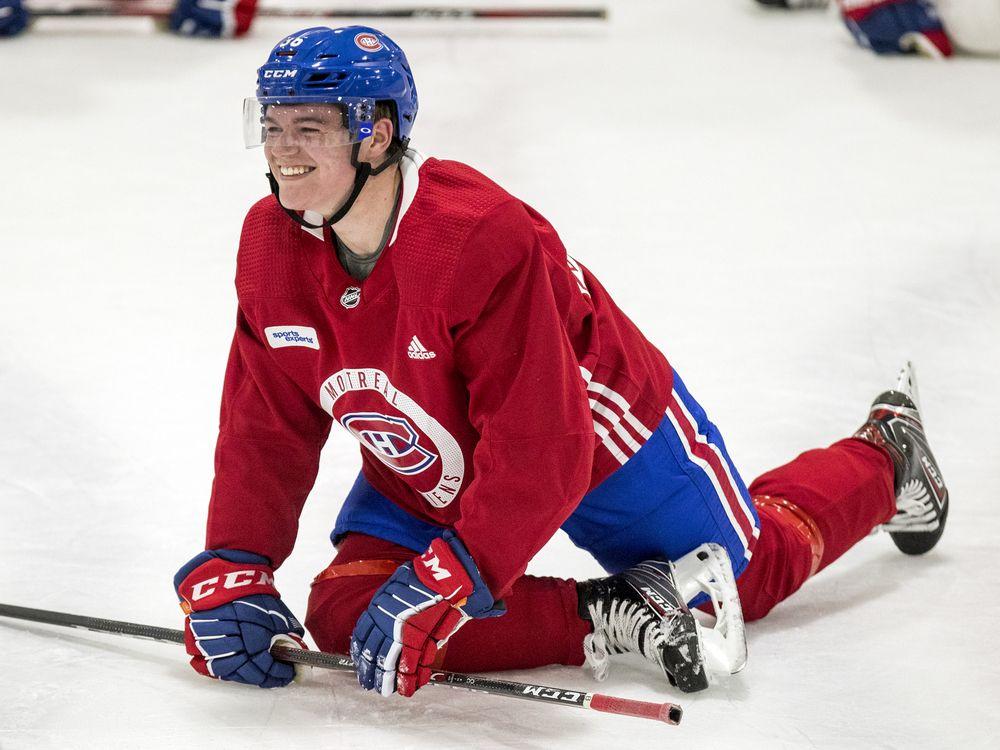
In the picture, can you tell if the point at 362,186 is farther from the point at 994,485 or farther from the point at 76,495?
the point at 994,485

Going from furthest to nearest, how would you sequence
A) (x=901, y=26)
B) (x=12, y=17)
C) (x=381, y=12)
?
1. (x=381, y=12)
2. (x=12, y=17)
3. (x=901, y=26)

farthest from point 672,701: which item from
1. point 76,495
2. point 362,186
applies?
point 76,495

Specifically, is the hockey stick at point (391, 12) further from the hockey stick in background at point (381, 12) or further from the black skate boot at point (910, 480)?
the black skate boot at point (910, 480)

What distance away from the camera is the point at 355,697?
6.37 ft

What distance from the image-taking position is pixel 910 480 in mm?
2418

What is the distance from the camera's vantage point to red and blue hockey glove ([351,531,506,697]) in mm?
1806

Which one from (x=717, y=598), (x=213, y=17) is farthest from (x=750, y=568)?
(x=213, y=17)

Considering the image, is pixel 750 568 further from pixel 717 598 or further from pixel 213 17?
pixel 213 17

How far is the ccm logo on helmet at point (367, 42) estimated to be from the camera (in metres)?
1.79

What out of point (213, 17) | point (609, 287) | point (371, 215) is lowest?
point (609, 287)

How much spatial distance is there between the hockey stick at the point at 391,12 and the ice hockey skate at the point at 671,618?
388 cm

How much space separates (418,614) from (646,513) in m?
0.42

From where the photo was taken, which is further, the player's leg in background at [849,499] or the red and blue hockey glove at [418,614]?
the player's leg in background at [849,499]

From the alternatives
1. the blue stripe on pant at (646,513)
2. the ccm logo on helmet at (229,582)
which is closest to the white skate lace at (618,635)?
the blue stripe on pant at (646,513)
